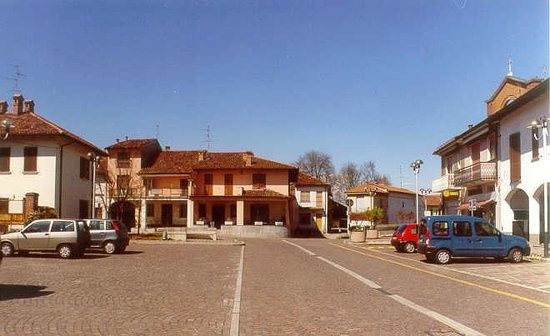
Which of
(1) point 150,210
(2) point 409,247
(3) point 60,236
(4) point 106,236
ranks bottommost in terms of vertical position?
(2) point 409,247

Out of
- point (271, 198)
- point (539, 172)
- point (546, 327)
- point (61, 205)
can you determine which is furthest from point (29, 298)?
point (271, 198)

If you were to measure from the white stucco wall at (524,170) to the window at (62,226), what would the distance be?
20.3 metres

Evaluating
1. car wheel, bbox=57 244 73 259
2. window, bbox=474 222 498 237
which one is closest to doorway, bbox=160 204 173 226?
car wheel, bbox=57 244 73 259

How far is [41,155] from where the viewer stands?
38.5 m

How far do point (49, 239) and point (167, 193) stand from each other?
137 feet

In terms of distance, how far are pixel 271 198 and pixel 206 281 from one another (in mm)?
44139

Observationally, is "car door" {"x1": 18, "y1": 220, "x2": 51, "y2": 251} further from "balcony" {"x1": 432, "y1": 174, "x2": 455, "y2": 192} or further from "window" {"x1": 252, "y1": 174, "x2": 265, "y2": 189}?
"window" {"x1": 252, "y1": 174, "x2": 265, "y2": 189}

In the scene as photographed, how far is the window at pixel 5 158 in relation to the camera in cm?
3869

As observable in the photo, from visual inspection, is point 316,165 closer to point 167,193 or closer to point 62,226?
point 167,193

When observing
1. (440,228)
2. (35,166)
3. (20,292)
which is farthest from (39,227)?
(35,166)

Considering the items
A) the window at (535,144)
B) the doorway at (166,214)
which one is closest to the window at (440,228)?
the window at (535,144)

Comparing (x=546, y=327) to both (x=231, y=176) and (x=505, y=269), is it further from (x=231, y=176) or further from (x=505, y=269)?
(x=231, y=176)

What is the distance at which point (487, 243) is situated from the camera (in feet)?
73.2

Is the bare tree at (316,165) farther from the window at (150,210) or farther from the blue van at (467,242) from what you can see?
the blue van at (467,242)
